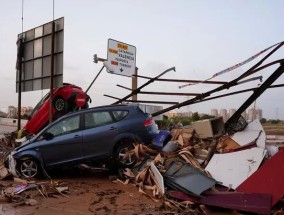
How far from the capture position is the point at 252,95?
1072 centimetres

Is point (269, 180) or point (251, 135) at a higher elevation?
point (251, 135)

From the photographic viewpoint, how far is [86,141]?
10.5 meters

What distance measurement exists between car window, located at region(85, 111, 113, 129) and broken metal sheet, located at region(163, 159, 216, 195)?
2.54 m

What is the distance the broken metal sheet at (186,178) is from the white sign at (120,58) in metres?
8.26

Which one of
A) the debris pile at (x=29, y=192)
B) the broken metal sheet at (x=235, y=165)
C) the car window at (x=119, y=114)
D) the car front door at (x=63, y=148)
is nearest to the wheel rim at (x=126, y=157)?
the car window at (x=119, y=114)

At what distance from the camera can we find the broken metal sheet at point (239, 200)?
7.19 meters

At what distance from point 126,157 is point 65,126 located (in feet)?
6.39

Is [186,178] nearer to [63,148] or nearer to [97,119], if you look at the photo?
[97,119]

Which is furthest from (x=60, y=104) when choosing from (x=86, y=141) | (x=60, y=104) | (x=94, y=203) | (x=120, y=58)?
(x=94, y=203)

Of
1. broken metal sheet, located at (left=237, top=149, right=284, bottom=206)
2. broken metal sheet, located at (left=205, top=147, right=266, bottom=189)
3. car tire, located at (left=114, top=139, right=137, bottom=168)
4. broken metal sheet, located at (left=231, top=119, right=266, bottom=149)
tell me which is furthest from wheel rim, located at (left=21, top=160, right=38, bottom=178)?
broken metal sheet, located at (left=237, top=149, right=284, bottom=206)

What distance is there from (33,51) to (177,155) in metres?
9.77

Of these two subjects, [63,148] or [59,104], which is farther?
[59,104]

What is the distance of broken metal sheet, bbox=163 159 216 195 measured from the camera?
771 cm

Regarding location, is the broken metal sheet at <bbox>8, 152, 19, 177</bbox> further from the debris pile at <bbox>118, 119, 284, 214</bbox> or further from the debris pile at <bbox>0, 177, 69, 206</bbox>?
the debris pile at <bbox>118, 119, 284, 214</bbox>
